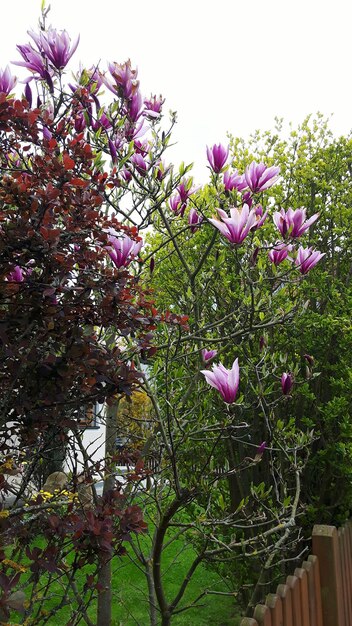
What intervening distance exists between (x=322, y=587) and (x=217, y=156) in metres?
2.37

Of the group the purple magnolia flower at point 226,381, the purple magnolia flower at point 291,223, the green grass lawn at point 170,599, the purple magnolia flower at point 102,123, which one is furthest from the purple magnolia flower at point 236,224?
the green grass lawn at point 170,599

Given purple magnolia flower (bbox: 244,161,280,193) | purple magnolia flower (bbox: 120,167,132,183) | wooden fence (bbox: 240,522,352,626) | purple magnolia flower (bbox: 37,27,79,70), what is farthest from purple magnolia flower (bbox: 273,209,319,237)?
wooden fence (bbox: 240,522,352,626)

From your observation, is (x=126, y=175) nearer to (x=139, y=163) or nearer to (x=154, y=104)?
(x=139, y=163)

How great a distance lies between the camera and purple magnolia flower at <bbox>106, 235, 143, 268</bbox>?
2531mm

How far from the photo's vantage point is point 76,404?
98.8 inches

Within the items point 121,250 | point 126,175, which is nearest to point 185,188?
point 126,175

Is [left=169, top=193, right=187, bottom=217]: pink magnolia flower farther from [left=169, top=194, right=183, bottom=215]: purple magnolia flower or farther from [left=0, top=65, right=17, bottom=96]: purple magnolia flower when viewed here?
[left=0, top=65, right=17, bottom=96]: purple magnolia flower

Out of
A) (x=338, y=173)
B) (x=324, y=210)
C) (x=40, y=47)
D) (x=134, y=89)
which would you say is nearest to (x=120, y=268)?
(x=134, y=89)

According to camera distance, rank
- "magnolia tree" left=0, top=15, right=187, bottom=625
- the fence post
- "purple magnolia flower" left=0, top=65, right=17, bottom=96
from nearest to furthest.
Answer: "magnolia tree" left=0, top=15, right=187, bottom=625
"purple magnolia flower" left=0, top=65, right=17, bottom=96
the fence post

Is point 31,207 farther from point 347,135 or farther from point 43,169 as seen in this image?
point 347,135

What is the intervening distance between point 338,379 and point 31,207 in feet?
11.9

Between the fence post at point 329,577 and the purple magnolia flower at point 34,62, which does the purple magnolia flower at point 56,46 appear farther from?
the fence post at point 329,577

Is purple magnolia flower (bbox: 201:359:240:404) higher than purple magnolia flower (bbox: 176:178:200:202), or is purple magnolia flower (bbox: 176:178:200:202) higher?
purple magnolia flower (bbox: 176:178:200:202)

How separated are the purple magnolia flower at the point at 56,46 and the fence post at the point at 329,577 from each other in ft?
9.27
